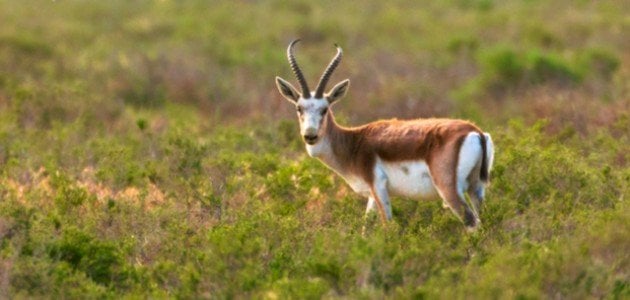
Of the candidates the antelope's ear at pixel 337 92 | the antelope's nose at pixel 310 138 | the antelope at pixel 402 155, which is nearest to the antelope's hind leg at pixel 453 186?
the antelope at pixel 402 155

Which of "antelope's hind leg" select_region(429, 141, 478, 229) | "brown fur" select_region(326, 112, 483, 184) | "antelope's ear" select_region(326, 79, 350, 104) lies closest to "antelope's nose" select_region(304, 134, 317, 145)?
"brown fur" select_region(326, 112, 483, 184)

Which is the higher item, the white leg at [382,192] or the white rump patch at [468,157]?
the white rump patch at [468,157]

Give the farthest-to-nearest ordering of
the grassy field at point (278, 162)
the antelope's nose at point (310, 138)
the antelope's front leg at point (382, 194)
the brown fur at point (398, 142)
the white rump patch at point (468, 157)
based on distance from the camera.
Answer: the antelope's nose at point (310, 138) < the antelope's front leg at point (382, 194) < the brown fur at point (398, 142) < the white rump patch at point (468, 157) < the grassy field at point (278, 162)

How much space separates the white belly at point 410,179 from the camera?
9570 mm

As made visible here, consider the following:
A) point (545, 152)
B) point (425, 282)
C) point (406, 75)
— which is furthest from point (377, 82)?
point (425, 282)

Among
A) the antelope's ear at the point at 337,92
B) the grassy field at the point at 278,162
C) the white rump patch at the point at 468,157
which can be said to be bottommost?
the grassy field at the point at 278,162

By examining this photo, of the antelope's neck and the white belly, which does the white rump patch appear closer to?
the white belly

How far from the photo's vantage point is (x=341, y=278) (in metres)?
7.61

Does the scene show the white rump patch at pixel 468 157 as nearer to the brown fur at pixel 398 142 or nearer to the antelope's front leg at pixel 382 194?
the brown fur at pixel 398 142

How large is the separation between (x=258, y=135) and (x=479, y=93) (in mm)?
5471

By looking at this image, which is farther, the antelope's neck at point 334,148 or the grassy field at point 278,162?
the antelope's neck at point 334,148

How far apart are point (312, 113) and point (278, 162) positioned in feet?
6.03

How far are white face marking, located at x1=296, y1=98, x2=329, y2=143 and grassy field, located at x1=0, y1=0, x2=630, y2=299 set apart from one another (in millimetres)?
668

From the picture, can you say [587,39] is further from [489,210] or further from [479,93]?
[489,210]
